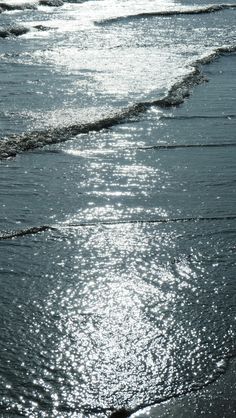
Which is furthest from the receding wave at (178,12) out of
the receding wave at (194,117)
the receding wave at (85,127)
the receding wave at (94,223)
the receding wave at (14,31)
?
the receding wave at (94,223)

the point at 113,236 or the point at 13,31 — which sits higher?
the point at 113,236

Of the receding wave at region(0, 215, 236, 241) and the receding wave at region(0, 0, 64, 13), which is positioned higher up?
the receding wave at region(0, 215, 236, 241)

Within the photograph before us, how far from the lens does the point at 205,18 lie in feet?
55.3

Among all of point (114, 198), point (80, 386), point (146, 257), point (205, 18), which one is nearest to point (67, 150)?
point (114, 198)

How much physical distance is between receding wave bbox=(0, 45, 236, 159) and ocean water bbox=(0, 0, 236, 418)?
0.07 feet

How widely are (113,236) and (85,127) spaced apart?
2764mm

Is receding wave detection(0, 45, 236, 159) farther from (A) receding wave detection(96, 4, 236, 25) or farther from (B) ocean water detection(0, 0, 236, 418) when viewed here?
(A) receding wave detection(96, 4, 236, 25)

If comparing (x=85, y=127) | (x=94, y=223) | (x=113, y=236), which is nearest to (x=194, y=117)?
(x=85, y=127)

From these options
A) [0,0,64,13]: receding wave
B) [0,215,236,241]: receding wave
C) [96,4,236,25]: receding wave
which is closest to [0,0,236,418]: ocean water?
[0,215,236,241]: receding wave

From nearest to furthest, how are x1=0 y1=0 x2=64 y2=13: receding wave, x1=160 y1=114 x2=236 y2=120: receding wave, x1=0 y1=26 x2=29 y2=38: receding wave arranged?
1. x1=160 y1=114 x2=236 y2=120: receding wave
2. x1=0 y1=26 x2=29 y2=38: receding wave
3. x1=0 y1=0 x2=64 y2=13: receding wave

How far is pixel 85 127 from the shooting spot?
721 centimetres

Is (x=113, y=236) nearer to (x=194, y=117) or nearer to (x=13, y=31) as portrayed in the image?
(x=194, y=117)

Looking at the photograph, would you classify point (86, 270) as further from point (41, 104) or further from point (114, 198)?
point (41, 104)

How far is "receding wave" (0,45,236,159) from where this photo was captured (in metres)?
6.51
